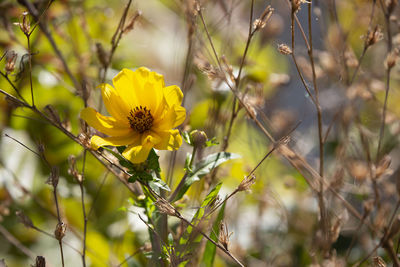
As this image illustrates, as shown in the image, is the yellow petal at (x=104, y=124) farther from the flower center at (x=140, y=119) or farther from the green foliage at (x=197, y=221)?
the green foliage at (x=197, y=221)

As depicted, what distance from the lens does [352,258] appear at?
3.01 feet

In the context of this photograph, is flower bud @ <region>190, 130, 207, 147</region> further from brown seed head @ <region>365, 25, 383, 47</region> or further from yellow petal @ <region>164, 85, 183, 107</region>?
brown seed head @ <region>365, 25, 383, 47</region>

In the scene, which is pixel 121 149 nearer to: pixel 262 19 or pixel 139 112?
pixel 139 112

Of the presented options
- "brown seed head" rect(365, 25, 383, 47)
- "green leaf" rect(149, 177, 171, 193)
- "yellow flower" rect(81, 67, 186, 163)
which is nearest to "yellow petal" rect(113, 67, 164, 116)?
"yellow flower" rect(81, 67, 186, 163)

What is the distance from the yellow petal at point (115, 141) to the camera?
505mm

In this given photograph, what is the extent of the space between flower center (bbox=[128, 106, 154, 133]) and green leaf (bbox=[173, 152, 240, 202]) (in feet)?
0.28

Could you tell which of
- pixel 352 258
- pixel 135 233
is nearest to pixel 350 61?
pixel 352 258

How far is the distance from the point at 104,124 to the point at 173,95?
0.10 metres

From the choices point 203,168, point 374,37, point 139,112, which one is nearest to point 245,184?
point 203,168

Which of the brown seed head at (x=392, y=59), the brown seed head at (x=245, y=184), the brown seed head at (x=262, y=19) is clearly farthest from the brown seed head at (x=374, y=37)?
the brown seed head at (x=245, y=184)

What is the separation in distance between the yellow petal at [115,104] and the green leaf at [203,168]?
0.38 feet

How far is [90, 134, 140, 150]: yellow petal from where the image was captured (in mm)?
505

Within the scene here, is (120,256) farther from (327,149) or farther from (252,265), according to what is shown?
(327,149)

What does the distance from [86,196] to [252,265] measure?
16.6 inches
